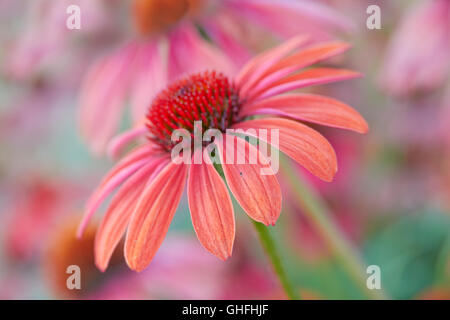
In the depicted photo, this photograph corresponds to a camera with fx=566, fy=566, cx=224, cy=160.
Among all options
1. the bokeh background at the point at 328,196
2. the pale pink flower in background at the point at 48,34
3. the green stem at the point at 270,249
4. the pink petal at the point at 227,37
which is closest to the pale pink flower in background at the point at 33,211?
the bokeh background at the point at 328,196

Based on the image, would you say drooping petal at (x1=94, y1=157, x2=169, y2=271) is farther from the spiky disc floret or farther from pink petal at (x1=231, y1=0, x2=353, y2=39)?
pink petal at (x1=231, y1=0, x2=353, y2=39)

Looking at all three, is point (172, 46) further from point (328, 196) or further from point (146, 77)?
point (328, 196)

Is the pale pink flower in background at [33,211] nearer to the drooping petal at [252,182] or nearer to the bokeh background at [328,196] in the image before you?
the bokeh background at [328,196]

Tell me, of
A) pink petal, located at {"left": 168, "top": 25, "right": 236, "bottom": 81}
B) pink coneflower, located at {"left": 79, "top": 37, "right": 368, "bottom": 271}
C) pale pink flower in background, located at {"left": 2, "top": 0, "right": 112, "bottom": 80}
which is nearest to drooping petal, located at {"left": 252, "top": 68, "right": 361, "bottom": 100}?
pink coneflower, located at {"left": 79, "top": 37, "right": 368, "bottom": 271}

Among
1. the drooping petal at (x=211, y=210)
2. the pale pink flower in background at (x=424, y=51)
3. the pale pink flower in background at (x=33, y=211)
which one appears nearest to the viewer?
the drooping petal at (x=211, y=210)

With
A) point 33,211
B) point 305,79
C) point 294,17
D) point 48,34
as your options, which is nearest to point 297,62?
point 305,79
